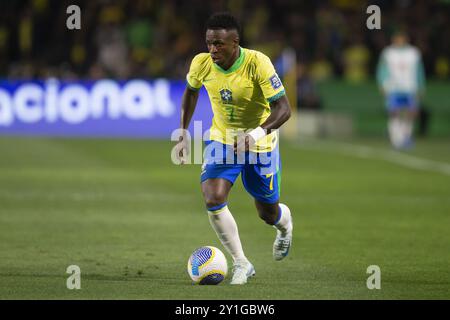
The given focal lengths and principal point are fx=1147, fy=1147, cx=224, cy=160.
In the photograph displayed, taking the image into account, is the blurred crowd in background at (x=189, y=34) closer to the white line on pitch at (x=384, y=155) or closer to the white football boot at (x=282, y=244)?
the white line on pitch at (x=384, y=155)

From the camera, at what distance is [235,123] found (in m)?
9.10

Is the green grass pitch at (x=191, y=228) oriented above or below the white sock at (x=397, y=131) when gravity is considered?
above

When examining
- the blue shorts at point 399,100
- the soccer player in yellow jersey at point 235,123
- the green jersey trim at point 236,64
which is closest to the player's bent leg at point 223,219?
the soccer player in yellow jersey at point 235,123

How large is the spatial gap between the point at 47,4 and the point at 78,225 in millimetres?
18584

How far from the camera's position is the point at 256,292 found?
26.4ft

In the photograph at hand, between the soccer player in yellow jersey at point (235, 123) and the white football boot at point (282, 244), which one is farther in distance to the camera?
the white football boot at point (282, 244)

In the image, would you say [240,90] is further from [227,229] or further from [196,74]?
[227,229]

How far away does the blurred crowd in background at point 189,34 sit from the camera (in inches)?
1155

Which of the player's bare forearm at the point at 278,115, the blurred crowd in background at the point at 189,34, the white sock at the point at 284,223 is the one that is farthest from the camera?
the blurred crowd in background at the point at 189,34

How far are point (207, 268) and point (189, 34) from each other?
893 inches

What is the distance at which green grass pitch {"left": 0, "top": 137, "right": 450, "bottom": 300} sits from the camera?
8391mm

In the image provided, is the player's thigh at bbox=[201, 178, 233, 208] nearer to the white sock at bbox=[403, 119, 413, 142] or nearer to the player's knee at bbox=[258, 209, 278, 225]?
the player's knee at bbox=[258, 209, 278, 225]

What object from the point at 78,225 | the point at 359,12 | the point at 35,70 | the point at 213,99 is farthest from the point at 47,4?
the point at 213,99

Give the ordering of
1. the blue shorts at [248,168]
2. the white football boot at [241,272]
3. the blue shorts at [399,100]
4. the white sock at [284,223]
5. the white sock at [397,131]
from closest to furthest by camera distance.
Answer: the white football boot at [241,272] → the blue shorts at [248,168] → the white sock at [284,223] → the white sock at [397,131] → the blue shorts at [399,100]
